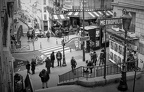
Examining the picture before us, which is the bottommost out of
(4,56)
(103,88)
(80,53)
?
(80,53)

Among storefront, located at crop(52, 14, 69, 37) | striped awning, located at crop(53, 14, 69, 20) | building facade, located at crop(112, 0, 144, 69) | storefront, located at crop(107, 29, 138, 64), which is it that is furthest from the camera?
striped awning, located at crop(53, 14, 69, 20)

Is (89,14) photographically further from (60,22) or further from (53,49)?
(53,49)

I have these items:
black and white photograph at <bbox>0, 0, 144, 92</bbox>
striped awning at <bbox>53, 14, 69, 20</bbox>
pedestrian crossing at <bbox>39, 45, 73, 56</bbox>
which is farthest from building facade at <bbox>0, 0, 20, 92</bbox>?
striped awning at <bbox>53, 14, 69, 20</bbox>

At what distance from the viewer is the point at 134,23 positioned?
64.8 feet

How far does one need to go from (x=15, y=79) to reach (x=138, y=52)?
32.2 feet

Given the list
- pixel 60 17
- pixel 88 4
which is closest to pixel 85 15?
pixel 88 4

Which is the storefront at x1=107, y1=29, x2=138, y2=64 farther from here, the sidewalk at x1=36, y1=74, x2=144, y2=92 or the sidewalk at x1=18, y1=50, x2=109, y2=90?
the sidewalk at x1=36, y1=74, x2=144, y2=92

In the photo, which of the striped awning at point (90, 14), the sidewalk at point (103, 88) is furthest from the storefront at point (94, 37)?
the striped awning at point (90, 14)

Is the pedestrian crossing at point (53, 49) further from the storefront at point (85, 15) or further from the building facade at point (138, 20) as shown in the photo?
the storefront at point (85, 15)

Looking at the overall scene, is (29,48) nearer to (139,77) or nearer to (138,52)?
(138,52)

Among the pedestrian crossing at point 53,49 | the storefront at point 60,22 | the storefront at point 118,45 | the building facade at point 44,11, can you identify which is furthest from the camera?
the building facade at point 44,11

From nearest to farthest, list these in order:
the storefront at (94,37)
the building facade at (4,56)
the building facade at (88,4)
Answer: the building facade at (4,56) → the storefront at (94,37) → the building facade at (88,4)

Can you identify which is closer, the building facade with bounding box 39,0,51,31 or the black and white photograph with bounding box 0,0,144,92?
the black and white photograph with bounding box 0,0,144,92

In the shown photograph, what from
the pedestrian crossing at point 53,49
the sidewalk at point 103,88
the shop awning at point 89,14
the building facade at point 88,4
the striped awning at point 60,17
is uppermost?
the building facade at point 88,4
